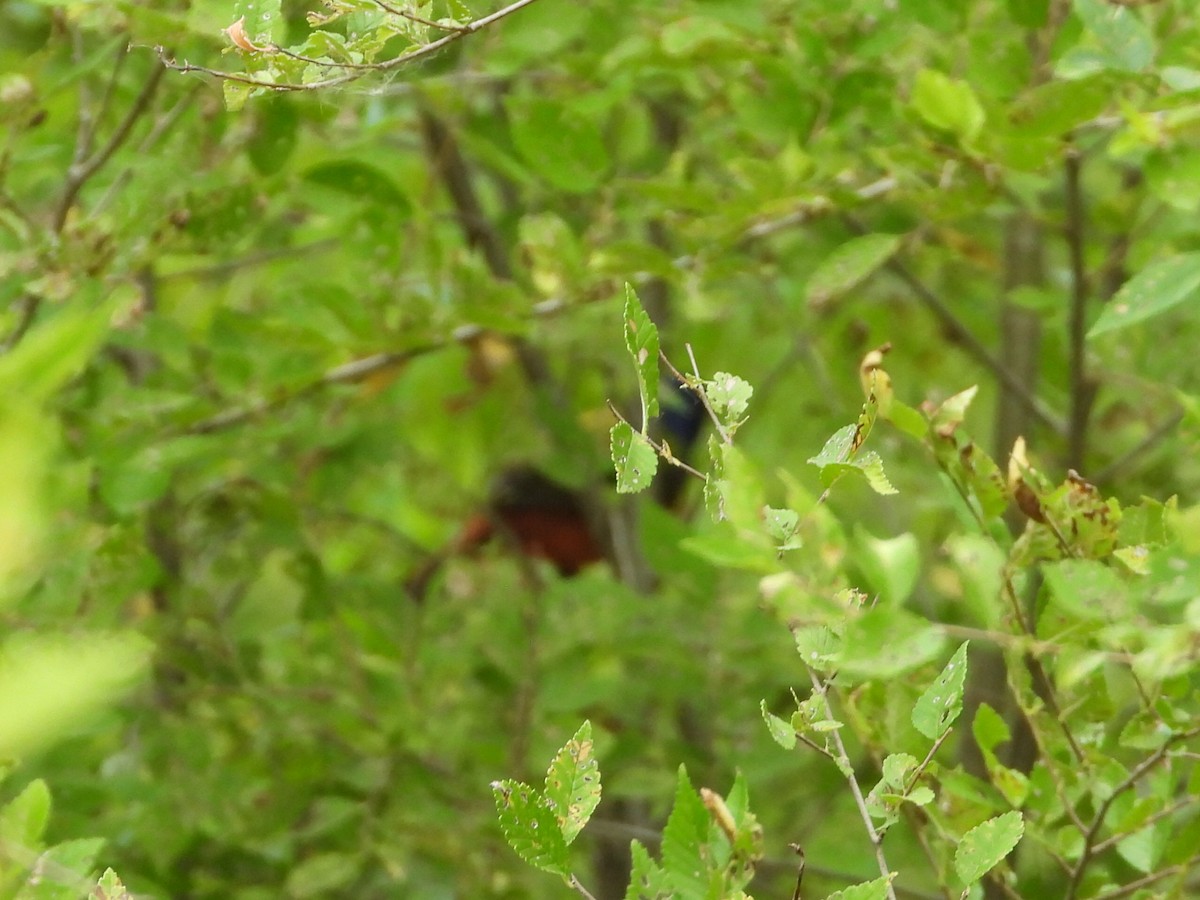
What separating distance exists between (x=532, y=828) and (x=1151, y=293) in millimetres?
497

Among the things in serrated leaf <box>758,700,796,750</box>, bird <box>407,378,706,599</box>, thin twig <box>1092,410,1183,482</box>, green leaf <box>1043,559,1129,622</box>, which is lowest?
bird <box>407,378,706,599</box>

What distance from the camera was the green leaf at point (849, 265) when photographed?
1.06 meters

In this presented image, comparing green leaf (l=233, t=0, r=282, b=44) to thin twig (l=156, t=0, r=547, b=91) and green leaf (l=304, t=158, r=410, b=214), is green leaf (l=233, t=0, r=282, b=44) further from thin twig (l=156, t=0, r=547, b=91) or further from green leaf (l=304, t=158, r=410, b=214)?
green leaf (l=304, t=158, r=410, b=214)

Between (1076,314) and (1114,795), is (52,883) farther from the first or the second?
(1076,314)

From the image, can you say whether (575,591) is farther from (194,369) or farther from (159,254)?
(159,254)

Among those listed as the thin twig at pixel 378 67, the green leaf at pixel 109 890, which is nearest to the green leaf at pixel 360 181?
the thin twig at pixel 378 67

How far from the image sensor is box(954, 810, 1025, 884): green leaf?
59 centimetres

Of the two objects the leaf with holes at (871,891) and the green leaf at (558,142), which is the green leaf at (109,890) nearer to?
the leaf with holes at (871,891)

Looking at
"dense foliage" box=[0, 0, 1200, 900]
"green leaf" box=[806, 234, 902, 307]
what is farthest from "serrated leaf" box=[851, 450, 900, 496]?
"green leaf" box=[806, 234, 902, 307]

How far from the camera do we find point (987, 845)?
596 millimetres

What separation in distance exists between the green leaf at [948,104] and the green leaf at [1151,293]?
162mm

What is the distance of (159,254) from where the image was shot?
107 centimetres

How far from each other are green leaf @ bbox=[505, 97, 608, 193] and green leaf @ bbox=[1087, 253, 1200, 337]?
1.57 ft

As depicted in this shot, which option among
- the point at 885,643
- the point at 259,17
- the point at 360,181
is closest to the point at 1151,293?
the point at 885,643
